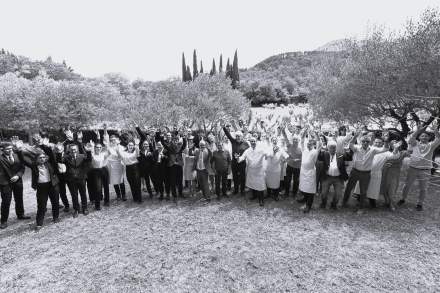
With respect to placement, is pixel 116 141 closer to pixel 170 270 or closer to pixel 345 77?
pixel 170 270

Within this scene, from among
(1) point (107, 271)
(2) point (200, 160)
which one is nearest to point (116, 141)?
(2) point (200, 160)

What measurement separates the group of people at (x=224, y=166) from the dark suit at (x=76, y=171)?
25 mm

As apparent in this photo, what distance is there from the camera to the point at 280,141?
8531 mm

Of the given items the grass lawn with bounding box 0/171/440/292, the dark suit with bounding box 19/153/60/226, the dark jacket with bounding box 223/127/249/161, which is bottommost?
the grass lawn with bounding box 0/171/440/292

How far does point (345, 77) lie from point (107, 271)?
1336 centimetres

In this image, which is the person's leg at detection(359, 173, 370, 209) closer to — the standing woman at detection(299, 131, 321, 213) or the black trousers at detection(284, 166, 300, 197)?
the standing woman at detection(299, 131, 321, 213)

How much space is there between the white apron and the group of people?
0.03m

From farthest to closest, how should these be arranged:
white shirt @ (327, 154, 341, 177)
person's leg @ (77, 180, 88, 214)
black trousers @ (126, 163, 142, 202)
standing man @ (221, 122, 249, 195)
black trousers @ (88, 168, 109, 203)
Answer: standing man @ (221, 122, 249, 195), black trousers @ (126, 163, 142, 202), black trousers @ (88, 168, 109, 203), person's leg @ (77, 180, 88, 214), white shirt @ (327, 154, 341, 177)

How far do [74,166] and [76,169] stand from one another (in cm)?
11

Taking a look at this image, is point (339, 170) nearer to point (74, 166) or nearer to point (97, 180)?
point (97, 180)

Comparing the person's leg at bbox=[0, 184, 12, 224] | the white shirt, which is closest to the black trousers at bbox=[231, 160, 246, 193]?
the white shirt

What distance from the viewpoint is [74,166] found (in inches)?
269

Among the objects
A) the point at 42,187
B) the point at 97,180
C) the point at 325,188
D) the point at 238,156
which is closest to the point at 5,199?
the point at 42,187

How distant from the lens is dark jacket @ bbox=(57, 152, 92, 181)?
6.75 metres
